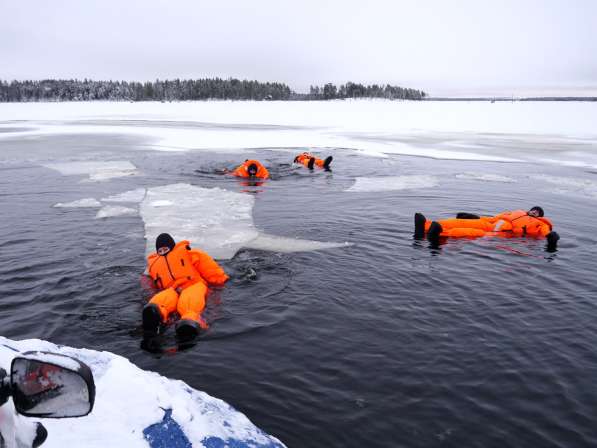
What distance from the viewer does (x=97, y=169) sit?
1708 centimetres

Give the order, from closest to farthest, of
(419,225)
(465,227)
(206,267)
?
(206,267) → (419,225) → (465,227)

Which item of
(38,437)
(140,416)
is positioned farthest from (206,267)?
(38,437)

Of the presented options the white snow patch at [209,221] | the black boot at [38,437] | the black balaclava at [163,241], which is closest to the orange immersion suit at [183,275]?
the black balaclava at [163,241]

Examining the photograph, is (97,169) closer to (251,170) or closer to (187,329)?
(251,170)

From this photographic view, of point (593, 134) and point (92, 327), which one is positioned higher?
point (593, 134)

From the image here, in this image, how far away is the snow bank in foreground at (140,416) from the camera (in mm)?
2750

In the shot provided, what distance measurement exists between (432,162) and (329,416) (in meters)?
17.3

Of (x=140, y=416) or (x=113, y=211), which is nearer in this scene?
(x=140, y=416)

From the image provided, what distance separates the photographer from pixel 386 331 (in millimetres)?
5758

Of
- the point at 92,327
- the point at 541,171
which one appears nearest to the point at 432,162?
the point at 541,171

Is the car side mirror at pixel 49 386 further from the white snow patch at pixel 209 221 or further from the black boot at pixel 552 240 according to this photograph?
the black boot at pixel 552 240

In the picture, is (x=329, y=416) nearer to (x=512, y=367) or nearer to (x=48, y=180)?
(x=512, y=367)

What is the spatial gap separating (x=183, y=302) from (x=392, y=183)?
10.7m

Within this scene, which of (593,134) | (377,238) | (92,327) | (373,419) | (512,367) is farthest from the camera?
(593,134)
